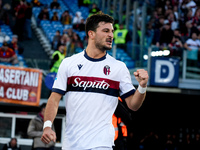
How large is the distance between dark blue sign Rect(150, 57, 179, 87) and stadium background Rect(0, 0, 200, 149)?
171 millimetres

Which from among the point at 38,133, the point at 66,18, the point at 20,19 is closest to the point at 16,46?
the point at 20,19

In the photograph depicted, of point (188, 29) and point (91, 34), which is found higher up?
point (188, 29)

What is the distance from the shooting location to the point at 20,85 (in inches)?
617

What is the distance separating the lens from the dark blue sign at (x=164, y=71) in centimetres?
1612

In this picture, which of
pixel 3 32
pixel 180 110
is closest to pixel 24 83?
pixel 3 32

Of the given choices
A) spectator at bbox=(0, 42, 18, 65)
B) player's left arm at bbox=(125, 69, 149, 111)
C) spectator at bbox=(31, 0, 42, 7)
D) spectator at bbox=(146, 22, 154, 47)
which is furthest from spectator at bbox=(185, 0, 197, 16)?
player's left arm at bbox=(125, 69, 149, 111)

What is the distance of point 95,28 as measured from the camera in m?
5.41

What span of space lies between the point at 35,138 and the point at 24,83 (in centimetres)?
458

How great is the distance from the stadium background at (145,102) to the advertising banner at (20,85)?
24 centimetres

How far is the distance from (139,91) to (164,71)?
11.4 meters

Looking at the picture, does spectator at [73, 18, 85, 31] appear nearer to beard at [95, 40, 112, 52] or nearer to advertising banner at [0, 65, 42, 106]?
advertising banner at [0, 65, 42, 106]

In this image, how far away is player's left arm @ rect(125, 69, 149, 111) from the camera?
16.0ft

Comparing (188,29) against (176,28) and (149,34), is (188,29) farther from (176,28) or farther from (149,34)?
(149,34)

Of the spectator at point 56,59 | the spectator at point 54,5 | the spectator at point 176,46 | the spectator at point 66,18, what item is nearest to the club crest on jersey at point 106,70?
the spectator at point 56,59
